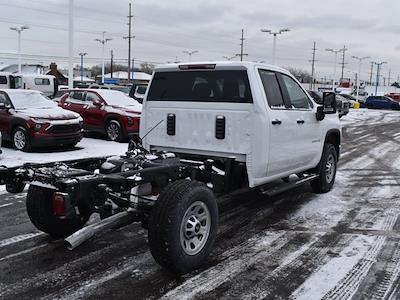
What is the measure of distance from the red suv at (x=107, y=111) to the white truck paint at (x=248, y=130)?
25.6ft

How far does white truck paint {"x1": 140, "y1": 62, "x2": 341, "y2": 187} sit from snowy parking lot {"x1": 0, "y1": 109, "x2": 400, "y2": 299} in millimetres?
710

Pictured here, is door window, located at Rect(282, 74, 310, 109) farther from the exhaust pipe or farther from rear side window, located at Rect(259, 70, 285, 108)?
the exhaust pipe

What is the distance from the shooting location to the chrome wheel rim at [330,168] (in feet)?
25.9

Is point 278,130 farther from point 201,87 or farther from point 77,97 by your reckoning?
point 77,97

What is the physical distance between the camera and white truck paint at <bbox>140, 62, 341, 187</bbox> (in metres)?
5.63

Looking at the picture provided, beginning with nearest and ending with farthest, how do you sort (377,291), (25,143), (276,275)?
(377,291) → (276,275) → (25,143)

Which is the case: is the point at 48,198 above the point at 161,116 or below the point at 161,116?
below

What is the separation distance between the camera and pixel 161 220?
4.19 meters

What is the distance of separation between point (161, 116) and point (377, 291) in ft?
11.7

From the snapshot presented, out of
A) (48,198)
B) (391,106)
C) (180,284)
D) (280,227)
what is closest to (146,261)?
(180,284)

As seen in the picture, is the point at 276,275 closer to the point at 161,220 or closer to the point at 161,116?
the point at 161,220

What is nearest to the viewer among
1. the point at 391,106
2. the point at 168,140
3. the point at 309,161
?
the point at 168,140

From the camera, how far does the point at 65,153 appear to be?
38.9 feet

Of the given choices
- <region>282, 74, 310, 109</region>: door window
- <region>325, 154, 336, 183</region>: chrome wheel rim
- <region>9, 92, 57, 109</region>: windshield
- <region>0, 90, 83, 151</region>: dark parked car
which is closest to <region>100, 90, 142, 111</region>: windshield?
<region>9, 92, 57, 109</region>: windshield
